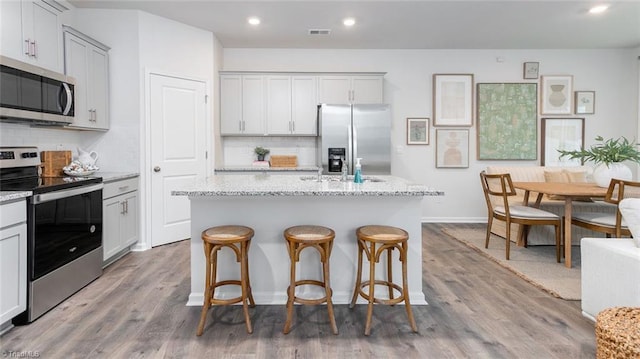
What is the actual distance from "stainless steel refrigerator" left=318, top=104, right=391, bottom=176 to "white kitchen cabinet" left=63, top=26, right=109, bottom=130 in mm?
2511

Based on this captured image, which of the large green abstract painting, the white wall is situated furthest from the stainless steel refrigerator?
the large green abstract painting

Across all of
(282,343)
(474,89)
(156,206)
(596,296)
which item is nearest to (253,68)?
(156,206)

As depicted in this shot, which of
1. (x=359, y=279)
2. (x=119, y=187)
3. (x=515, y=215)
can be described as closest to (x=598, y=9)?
(x=515, y=215)

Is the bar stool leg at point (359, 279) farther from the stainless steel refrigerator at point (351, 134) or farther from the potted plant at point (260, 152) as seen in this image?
the potted plant at point (260, 152)

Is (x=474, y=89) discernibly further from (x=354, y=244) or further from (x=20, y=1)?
(x=20, y=1)

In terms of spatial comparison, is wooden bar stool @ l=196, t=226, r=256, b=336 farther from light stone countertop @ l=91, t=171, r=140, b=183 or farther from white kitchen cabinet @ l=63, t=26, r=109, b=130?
white kitchen cabinet @ l=63, t=26, r=109, b=130

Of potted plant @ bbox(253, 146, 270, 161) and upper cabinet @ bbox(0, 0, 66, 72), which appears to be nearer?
upper cabinet @ bbox(0, 0, 66, 72)

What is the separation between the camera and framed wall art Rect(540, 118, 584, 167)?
5.49 m

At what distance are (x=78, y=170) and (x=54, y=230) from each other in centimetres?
106

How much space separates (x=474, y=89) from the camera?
5.51m

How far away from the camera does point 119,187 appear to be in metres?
3.53

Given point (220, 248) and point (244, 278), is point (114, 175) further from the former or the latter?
point (244, 278)

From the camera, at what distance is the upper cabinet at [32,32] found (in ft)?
8.69

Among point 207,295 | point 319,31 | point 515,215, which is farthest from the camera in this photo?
point 319,31
